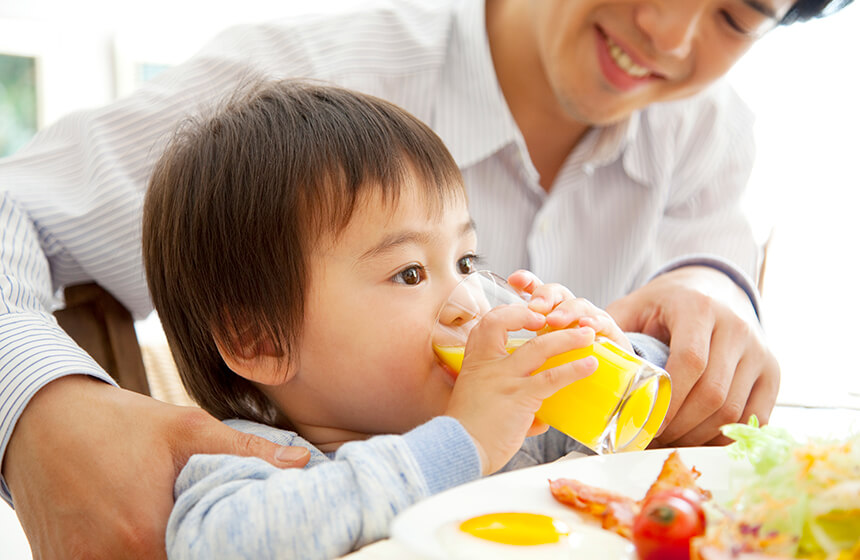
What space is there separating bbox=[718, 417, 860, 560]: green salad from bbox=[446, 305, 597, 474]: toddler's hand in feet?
0.89

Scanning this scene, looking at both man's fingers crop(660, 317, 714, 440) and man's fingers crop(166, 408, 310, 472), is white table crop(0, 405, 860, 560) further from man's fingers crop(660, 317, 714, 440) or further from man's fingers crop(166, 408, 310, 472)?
man's fingers crop(166, 408, 310, 472)

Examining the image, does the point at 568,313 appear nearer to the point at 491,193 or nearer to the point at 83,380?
the point at 83,380

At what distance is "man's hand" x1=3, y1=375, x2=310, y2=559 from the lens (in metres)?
0.94

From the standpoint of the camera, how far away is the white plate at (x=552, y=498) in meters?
0.60

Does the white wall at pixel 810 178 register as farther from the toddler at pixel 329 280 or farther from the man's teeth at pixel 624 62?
the toddler at pixel 329 280

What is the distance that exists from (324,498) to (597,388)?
13.8 inches

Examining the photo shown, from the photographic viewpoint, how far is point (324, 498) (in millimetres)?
791

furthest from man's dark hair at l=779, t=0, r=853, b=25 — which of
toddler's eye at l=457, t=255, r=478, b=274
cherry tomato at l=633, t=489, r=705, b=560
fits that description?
cherry tomato at l=633, t=489, r=705, b=560

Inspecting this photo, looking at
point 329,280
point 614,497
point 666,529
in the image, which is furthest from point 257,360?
point 666,529

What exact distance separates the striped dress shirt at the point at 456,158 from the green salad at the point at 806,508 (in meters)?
0.88

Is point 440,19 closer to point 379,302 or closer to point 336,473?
point 379,302

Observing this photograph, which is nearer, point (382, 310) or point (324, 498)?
point (324, 498)

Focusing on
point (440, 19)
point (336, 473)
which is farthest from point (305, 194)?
point (440, 19)

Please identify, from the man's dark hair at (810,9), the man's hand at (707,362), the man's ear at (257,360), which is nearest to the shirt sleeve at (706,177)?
the man's dark hair at (810,9)
